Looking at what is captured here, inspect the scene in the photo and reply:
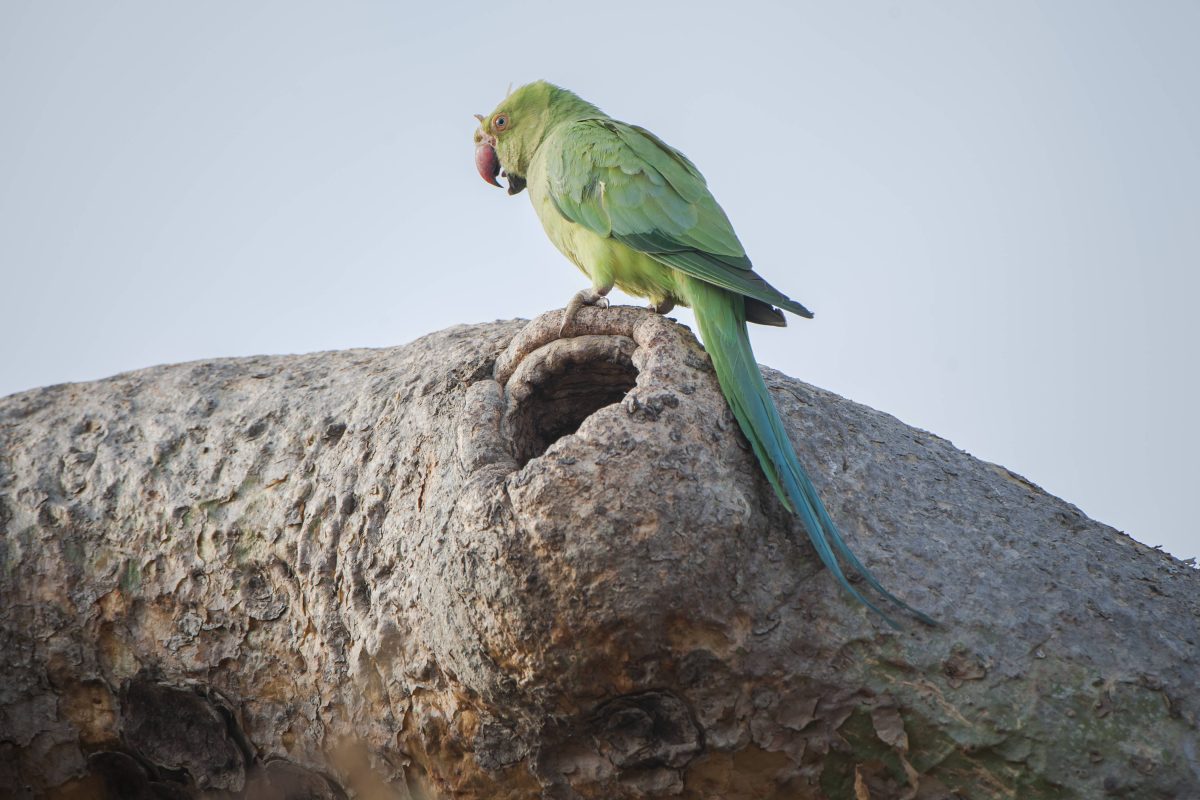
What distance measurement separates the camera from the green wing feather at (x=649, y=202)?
3.62 metres

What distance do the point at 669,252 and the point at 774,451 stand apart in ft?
3.30

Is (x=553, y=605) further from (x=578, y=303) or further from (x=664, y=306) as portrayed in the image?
(x=664, y=306)

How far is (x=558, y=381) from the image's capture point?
3.46m

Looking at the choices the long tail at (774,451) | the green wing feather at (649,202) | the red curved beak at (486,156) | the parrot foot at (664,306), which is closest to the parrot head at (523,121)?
the red curved beak at (486,156)

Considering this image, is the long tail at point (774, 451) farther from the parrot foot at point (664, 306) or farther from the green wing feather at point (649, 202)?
the parrot foot at point (664, 306)

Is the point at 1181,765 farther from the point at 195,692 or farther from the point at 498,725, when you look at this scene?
the point at 195,692

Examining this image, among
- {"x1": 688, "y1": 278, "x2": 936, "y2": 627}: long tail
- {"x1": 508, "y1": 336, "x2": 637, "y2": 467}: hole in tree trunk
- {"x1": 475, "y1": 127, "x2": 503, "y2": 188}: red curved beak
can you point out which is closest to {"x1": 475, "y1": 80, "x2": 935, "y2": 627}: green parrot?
{"x1": 688, "y1": 278, "x2": 936, "y2": 627}: long tail

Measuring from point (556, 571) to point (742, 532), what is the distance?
1.69 ft

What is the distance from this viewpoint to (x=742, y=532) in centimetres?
282

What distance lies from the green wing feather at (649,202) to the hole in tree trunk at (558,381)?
1.44 feet

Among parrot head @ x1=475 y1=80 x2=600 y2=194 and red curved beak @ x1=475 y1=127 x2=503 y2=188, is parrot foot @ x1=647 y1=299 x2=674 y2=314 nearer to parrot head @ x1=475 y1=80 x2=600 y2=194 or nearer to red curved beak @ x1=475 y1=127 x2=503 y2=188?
parrot head @ x1=475 y1=80 x2=600 y2=194

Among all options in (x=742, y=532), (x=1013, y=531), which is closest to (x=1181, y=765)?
(x=1013, y=531)

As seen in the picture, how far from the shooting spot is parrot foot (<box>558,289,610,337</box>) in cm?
341

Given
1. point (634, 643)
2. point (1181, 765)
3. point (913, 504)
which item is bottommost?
point (1181, 765)
